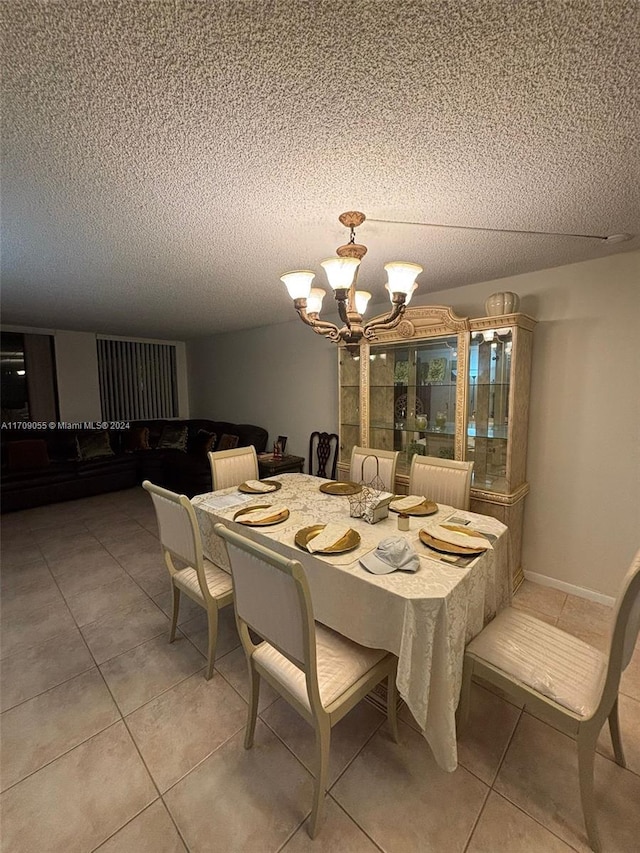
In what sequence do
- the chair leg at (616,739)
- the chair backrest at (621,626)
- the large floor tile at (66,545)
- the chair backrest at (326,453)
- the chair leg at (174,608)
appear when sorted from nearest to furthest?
the chair backrest at (621,626)
the chair leg at (616,739)
the chair leg at (174,608)
the large floor tile at (66,545)
the chair backrest at (326,453)

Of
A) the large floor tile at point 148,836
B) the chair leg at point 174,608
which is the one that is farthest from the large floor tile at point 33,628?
the large floor tile at point 148,836

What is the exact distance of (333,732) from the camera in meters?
1.59

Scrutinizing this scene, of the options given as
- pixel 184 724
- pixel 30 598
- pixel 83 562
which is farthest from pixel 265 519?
pixel 83 562

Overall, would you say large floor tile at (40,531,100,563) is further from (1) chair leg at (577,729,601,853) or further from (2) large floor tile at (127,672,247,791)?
(1) chair leg at (577,729,601,853)

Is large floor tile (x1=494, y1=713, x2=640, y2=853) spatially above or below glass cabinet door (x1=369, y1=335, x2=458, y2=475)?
below

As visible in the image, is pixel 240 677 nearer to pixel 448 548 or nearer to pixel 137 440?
pixel 448 548

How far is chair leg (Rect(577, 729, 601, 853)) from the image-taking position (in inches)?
45.6

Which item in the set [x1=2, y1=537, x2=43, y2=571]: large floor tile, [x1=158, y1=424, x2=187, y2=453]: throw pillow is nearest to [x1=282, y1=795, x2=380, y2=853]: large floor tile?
[x1=2, y1=537, x2=43, y2=571]: large floor tile

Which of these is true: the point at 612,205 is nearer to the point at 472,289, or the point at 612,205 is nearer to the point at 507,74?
the point at 507,74

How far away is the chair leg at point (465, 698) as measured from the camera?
1.44 metres

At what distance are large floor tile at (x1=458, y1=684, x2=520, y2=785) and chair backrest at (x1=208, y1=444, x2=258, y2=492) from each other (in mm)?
2069

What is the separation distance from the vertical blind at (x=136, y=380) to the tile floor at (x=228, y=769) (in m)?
4.39

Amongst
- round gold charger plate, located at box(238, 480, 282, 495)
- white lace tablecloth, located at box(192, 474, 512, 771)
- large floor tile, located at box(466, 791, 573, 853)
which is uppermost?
round gold charger plate, located at box(238, 480, 282, 495)

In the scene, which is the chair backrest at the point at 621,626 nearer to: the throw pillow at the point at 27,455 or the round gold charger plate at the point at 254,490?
the round gold charger plate at the point at 254,490
